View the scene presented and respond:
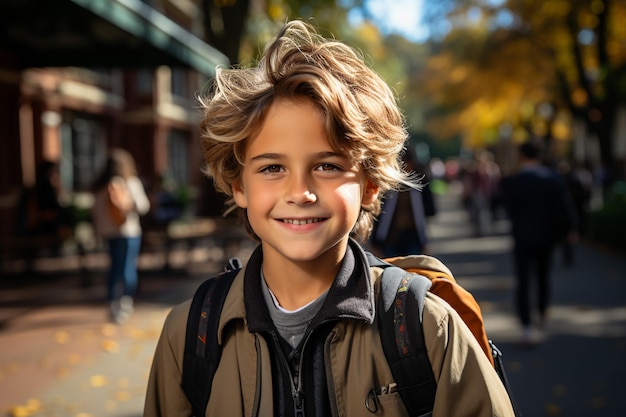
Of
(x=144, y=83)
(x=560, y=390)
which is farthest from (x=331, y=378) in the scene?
(x=144, y=83)

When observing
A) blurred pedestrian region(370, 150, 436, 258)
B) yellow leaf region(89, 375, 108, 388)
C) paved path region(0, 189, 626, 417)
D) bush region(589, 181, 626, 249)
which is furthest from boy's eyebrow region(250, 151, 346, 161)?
bush region(589, 181, 626, 249)

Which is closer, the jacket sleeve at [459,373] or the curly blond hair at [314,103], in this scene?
the jacket sleeve at [459,373]

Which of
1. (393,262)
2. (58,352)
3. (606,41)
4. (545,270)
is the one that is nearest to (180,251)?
(58,352)

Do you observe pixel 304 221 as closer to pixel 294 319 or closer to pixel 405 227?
pixel 294 319

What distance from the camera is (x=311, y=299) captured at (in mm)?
1885

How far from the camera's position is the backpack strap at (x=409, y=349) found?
165 centimetres

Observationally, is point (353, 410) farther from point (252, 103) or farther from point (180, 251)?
point (180, 251)

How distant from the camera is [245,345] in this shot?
182 cm

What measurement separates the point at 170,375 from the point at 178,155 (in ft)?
85.6

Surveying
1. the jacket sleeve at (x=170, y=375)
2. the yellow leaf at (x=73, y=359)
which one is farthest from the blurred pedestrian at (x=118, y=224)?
the jacket sleeve at (x=170, y=375)

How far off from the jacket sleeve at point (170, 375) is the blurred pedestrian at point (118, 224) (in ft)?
19.7

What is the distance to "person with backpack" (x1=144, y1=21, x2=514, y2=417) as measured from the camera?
5.46ft

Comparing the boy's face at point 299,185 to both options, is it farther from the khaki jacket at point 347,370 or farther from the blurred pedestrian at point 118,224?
the blurred pedestrian at point 118,224

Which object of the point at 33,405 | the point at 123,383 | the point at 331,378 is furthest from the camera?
the point at 123,383
